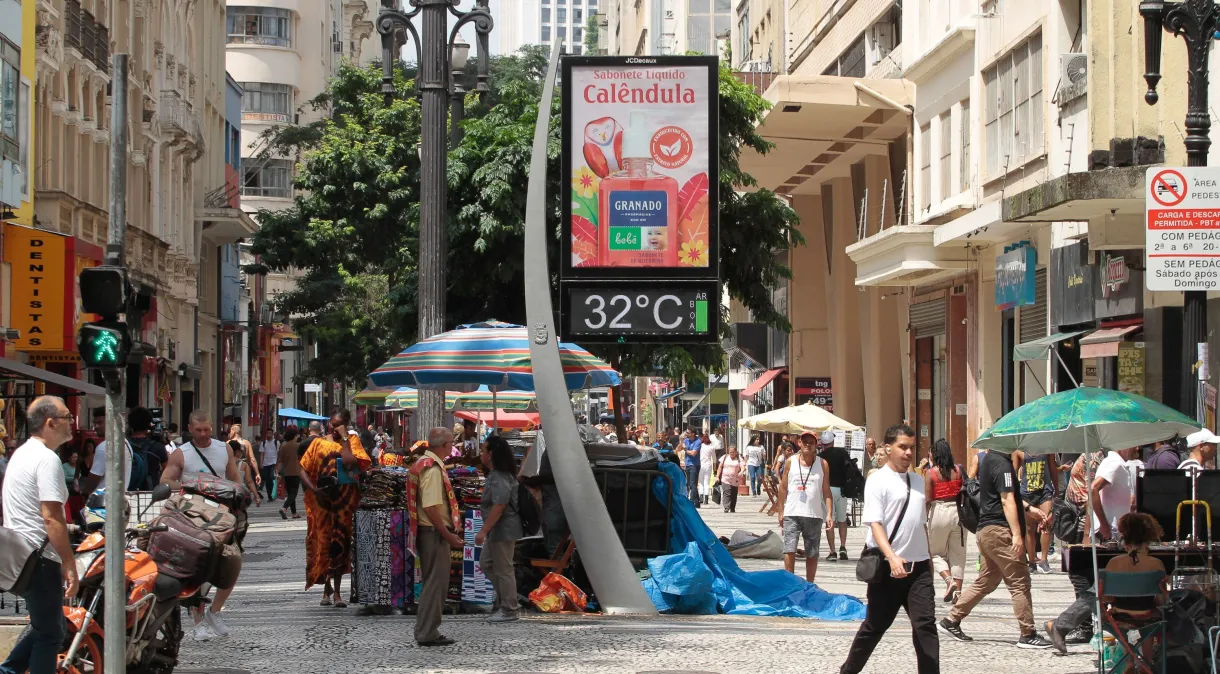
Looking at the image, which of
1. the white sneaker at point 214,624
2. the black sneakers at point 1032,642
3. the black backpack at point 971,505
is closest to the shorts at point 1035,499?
the black backpack at point 971,505

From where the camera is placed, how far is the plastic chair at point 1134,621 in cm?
992

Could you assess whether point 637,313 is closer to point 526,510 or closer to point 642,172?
point 642,172

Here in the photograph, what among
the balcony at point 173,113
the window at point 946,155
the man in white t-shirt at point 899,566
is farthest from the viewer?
the balcony at point 173,113

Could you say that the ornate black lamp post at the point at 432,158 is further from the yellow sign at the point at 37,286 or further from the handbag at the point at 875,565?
the yellow sign at the point at 37,286

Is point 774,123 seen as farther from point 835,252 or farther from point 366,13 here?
point 366,13

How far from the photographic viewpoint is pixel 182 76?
4434 cm

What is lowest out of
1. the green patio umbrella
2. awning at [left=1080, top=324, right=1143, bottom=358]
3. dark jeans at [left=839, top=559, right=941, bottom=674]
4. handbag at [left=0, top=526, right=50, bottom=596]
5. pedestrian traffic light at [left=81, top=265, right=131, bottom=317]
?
dark jeans at [left=839, top=559, right=941, bottom=674]

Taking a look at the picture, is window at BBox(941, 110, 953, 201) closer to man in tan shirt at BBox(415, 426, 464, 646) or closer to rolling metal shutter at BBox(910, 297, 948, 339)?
rolling metal shutter at BBox(910, 297, 948, 339)

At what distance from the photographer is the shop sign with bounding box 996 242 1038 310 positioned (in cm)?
2553

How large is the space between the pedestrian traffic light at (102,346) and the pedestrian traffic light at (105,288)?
95 millimetres

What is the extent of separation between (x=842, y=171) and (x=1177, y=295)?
64.9ft

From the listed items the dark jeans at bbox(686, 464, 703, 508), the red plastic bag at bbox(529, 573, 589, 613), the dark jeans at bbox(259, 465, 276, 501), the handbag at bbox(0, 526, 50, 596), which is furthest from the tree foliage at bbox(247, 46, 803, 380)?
the handbag at bbox(0, 526, 50, 596)

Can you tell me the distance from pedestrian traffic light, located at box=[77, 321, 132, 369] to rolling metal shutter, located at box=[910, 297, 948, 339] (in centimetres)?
2367

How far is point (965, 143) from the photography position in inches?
1119
